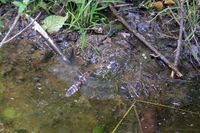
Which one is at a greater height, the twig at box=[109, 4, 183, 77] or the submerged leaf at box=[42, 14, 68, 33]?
the submerged leaf at box=[42, 14, 68, 33]

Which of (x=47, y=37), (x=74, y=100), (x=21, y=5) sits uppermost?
(x=21, y=5)

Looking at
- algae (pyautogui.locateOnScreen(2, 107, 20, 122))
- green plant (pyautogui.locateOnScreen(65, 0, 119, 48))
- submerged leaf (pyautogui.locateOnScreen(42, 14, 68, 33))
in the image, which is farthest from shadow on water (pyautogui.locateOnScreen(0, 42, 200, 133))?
green plant (pyautogui.locateOnScreen(65, 0, 119, 48))

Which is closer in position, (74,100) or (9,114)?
(9,114)

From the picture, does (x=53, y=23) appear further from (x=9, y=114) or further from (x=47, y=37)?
(x=9, y=114)

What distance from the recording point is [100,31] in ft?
9.71

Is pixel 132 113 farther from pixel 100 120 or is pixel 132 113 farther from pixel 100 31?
pixel 100 31

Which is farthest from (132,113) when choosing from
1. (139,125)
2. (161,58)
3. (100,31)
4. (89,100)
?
(100,31)

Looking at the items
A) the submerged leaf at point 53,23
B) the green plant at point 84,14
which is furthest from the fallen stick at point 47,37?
the green plant at point 84,14

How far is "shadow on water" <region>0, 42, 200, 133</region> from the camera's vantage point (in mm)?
2363

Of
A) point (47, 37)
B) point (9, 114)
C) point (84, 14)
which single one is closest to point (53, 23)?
point (47, 37)

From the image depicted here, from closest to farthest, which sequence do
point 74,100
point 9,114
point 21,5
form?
point 9,114, point 74,100, point 21,5

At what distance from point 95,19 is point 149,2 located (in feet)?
1.48

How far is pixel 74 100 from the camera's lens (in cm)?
254

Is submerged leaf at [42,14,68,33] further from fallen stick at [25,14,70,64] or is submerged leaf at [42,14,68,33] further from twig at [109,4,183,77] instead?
twig at [109,4,183,77]
